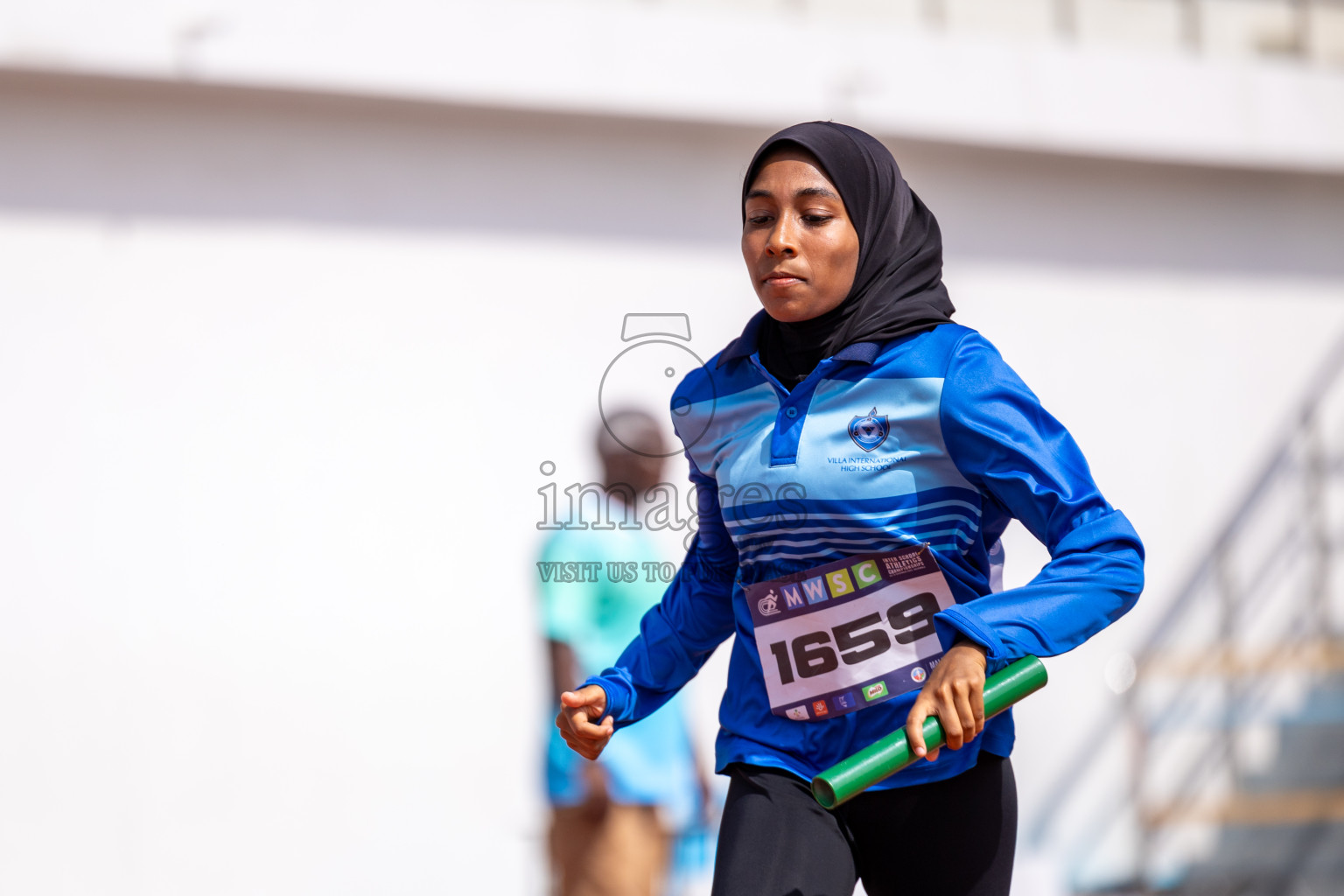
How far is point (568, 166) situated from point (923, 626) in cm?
402

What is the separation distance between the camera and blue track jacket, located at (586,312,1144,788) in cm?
163

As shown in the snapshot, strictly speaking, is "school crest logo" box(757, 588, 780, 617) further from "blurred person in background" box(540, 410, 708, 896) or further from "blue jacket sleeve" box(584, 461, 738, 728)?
"blurred person in background" box(540, 410, 708, 896)

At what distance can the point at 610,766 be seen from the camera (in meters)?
3.57

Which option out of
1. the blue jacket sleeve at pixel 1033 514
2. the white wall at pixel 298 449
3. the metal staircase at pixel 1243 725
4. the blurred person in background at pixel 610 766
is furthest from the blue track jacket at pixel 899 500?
the metal staircase at pixel 1243 725

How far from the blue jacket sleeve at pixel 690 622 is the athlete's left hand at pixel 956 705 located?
564 mm

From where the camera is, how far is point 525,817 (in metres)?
5.24

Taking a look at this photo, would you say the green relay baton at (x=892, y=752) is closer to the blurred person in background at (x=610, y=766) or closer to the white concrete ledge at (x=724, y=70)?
the blurred person in background at (x=610, y=766)

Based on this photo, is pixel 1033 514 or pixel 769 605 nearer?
pixel 1033 514

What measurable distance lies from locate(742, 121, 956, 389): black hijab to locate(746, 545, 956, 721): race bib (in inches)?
11.9

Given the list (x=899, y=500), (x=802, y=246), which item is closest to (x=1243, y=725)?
(x=899, y=500)

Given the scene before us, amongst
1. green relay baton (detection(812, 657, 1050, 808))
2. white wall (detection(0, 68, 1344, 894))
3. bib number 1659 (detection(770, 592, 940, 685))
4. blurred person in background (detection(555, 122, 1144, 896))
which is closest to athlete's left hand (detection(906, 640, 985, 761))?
green relay baton (detection(812, 657, 1050, 808))

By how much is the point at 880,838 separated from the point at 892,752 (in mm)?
336

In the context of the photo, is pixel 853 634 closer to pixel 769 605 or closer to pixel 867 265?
pixel 769 605

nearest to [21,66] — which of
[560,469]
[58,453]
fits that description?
[58,453]
